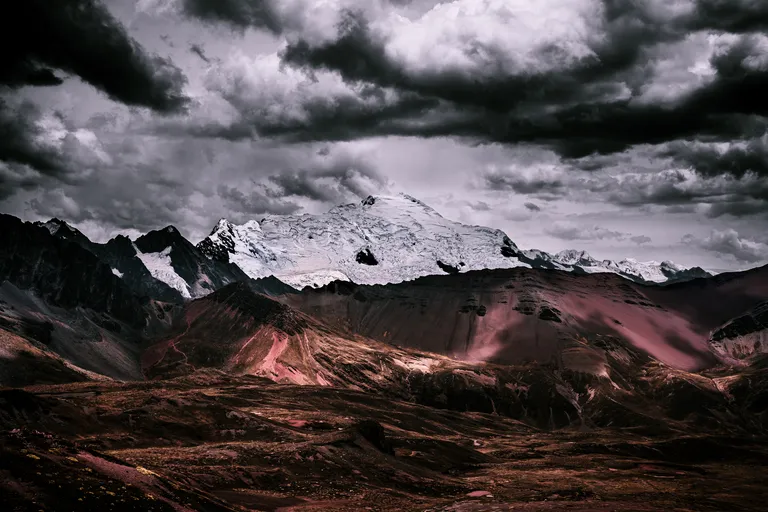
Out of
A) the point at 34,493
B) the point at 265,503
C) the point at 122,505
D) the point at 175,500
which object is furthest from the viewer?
the point at 265,503

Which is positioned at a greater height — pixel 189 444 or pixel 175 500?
pixel 175 500

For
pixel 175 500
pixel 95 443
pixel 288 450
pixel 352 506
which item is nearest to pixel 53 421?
pixel 95 443

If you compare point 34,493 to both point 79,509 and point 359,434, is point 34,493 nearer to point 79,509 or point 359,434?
point 79,509

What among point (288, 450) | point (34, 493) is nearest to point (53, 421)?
point (288, 450)

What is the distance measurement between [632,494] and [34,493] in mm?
171029

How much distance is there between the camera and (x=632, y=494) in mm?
189875

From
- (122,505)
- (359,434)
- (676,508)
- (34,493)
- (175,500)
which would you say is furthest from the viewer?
(359,434)

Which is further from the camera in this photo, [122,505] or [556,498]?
[556,498]

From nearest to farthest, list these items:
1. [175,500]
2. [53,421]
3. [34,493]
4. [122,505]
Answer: [34,493] → [122,505] → [175,500] → [53,421]

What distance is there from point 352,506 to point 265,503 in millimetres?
16412

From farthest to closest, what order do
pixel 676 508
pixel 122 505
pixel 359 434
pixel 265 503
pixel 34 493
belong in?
pixel 359 434, pixel 676 508, pixel 265 503, pixel 122 505, pixel 34 493

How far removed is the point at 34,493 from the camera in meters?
61.6

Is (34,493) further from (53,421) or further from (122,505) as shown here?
(53,421)

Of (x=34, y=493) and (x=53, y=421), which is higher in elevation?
(x=34, y=493)
